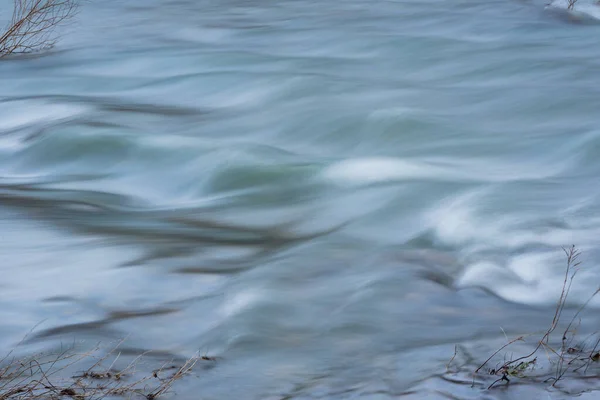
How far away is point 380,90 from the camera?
7.20m

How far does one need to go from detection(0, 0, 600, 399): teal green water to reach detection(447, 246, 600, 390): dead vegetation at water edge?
17cm

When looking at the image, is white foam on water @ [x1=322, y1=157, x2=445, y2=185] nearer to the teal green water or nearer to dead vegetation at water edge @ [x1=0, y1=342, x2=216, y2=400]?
the teal green water

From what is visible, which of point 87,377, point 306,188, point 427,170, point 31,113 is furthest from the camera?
point 31,113

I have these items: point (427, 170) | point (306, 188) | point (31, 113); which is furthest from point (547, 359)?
point (31, 113)

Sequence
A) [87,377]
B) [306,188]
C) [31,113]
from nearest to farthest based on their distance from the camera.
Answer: [87,377]
[306,188]
[31,113]

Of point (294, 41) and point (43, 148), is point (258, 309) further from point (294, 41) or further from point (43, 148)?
point (294, 41)

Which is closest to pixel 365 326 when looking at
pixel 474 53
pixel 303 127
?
pixel 303 127

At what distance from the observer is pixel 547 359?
11.0 ft

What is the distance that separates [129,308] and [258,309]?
0.54 m

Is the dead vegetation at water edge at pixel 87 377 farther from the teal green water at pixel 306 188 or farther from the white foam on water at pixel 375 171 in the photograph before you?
the white foam on water at pixel 375 171

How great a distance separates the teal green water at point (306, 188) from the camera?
3.82 metres

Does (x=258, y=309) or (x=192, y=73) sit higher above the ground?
(x=192, y=73)

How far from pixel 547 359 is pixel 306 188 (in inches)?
92.5

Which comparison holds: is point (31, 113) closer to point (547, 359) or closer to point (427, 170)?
point (427, 170)
